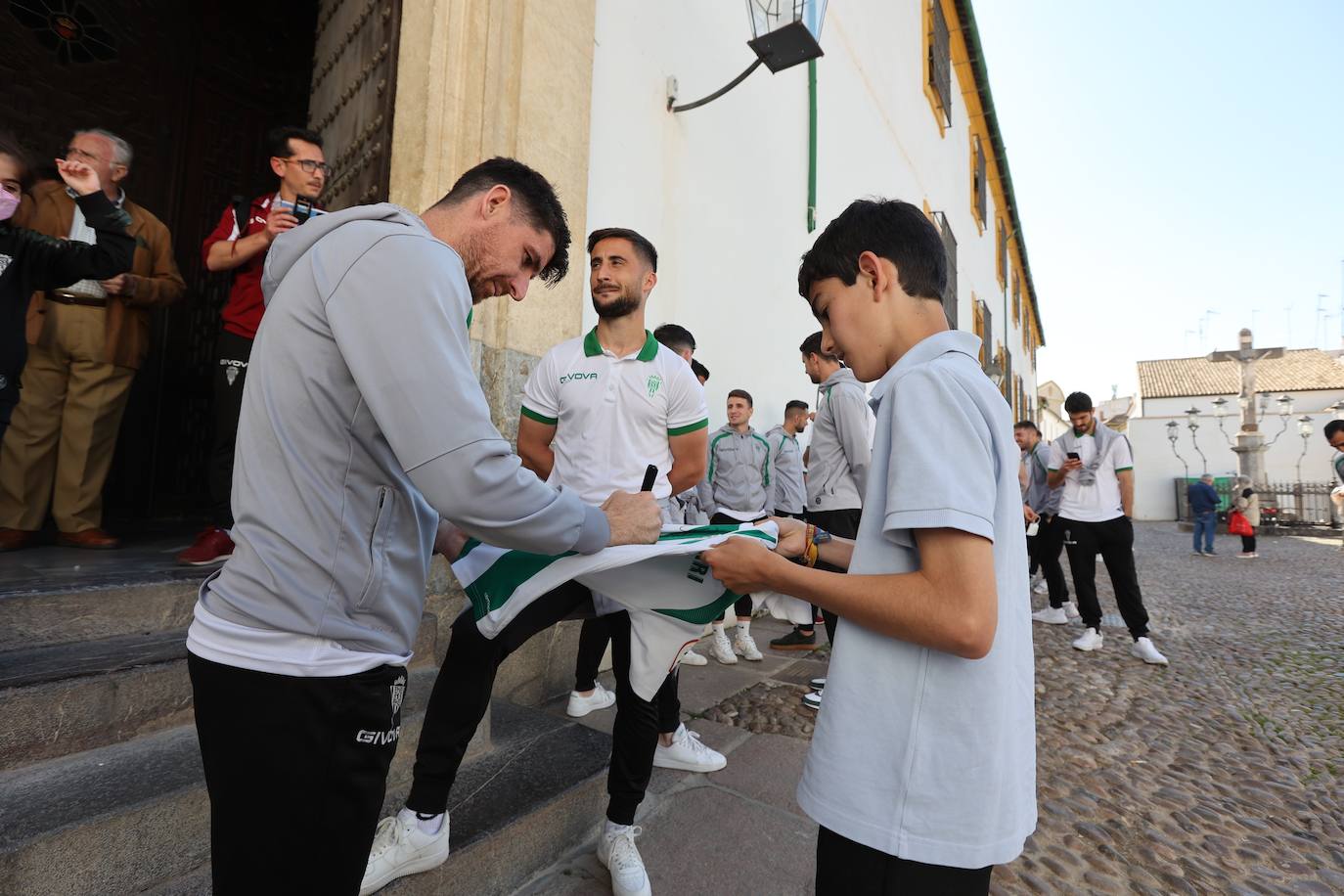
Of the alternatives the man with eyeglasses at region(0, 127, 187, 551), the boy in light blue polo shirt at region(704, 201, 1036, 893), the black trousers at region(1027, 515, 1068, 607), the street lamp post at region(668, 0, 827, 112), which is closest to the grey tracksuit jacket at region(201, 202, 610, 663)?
the boy in light blue polo shirt at region(704, 201, 1036, 893)

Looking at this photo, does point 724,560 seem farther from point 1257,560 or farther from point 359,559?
point 1257,560

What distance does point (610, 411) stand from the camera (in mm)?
2543

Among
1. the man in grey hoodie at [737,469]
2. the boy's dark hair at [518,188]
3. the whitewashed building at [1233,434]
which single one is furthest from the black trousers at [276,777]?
the whitewashed building at [1233,434]

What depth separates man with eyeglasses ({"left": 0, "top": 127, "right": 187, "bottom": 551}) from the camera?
297 centimetres

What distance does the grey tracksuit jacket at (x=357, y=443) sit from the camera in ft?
3.39

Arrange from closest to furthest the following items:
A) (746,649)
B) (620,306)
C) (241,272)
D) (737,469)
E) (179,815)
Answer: (179,815) < (620,306) < (241,272) < (746,649) < (737,469)

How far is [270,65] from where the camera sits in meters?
5.02

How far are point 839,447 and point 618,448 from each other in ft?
6.79

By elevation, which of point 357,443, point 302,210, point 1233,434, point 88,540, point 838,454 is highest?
point 1233,434

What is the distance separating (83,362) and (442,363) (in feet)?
10.3

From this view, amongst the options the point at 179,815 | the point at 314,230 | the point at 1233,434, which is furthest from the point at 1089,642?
the point at 1233,434

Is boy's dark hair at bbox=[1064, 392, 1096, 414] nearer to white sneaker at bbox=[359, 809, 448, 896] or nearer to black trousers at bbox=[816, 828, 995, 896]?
black trousers at bbox=[816, 828, 995, 896]

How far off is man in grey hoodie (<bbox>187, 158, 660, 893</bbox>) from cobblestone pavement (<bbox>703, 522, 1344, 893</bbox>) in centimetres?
211

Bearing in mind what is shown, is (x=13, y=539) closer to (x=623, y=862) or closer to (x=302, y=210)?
(x=302, y=210)
